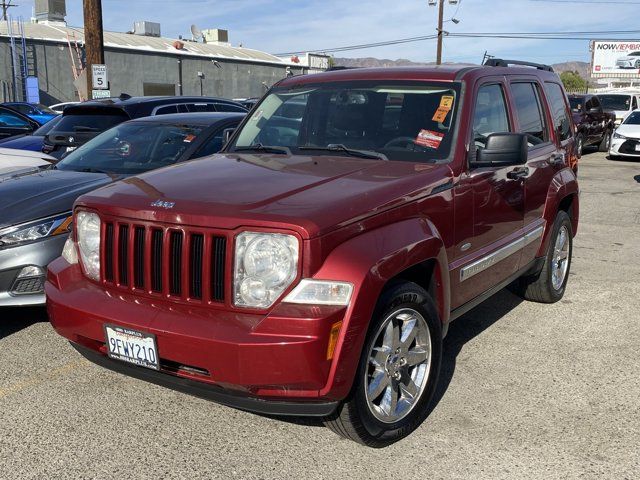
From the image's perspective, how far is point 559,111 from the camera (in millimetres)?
5855

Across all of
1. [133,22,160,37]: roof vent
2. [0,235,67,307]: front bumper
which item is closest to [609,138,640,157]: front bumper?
[0,235,67,307]: front bumper

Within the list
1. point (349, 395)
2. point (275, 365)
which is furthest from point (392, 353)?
point (275, 365)

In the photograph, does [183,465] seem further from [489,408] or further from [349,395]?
[489,408]

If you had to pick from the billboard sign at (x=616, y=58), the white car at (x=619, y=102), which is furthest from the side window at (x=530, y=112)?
the billboard sign at (x=616, y=58)

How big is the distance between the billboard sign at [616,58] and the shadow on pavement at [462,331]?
5339 cm

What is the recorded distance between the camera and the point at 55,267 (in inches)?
148

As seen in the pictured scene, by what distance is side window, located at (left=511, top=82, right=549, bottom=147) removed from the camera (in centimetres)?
503

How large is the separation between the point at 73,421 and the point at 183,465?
0.80 metres

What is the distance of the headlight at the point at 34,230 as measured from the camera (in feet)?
15.3

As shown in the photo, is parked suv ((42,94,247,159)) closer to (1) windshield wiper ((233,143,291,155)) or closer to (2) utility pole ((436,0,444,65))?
(1) windshield wiper ((233,143,291,155))

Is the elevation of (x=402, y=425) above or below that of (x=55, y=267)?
below

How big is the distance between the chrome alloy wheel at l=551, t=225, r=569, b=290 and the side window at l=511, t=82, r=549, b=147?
89cm

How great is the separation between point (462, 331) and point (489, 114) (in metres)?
1.61

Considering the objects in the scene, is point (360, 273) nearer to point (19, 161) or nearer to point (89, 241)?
point (89, 241)
